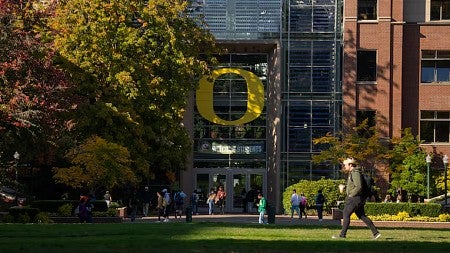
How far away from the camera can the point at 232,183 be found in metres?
62.5

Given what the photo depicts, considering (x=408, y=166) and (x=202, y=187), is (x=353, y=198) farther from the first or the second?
(x=202, y=187)

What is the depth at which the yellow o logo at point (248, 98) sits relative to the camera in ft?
205

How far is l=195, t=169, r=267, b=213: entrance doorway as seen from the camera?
62.3 meters

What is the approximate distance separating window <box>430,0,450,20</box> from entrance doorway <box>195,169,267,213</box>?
48.1 ft

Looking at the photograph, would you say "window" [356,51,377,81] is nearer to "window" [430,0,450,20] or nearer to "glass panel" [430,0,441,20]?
"glass panel" [430,0,441,20]

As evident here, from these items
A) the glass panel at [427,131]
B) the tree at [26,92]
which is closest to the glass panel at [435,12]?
the glass panel at [427,131]

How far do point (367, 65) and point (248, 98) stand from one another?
8124 millimetres

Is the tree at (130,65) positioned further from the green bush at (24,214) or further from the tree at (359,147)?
the tree at (359,147)

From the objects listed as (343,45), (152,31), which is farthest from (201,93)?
(152,31)

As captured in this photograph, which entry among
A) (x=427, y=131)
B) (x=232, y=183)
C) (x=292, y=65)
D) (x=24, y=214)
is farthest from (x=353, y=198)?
(x=232, y=183)

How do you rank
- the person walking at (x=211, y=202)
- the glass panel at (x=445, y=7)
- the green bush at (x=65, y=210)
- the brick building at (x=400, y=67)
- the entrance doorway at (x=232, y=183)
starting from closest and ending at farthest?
the green bush at (x=65, y=210)
the person walking at (x=211, y=202)
the brick building at (x=400, y=67)
the glass panel at (x=445, y=7)
the entrance doorway at (x=232, y=183)

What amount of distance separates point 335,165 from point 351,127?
2.53 metres

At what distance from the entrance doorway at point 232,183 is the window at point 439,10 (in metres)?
14.7

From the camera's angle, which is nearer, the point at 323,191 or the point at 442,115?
the point at 323,191
